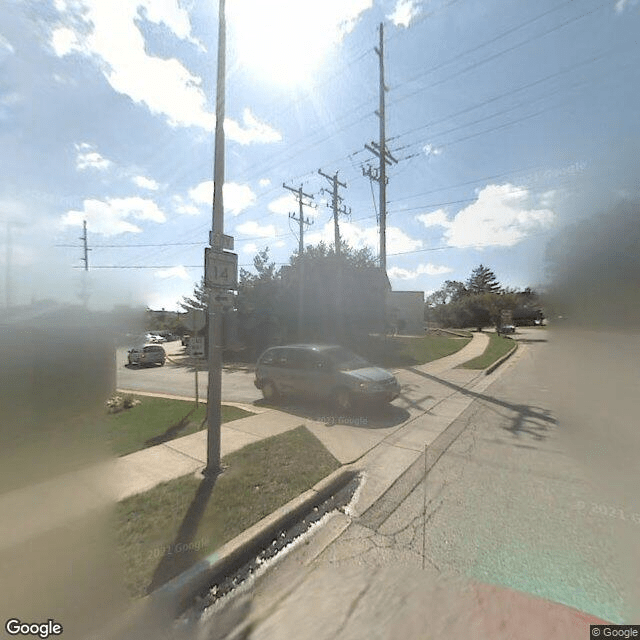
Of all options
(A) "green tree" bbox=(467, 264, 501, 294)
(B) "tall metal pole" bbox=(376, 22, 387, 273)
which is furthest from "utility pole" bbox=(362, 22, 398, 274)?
(A) "green tree" bbox=(467, 264, 501, 294)

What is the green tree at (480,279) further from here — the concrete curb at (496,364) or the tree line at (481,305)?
the concrete curb at (496,364)

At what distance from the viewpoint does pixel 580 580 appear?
2797 millimetres

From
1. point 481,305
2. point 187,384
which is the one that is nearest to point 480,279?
point 481,305

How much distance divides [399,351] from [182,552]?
19.0m

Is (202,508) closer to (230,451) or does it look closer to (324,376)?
(230,451)

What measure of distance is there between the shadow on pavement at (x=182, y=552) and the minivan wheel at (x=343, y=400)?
466 cm

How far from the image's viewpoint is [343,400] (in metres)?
8.38

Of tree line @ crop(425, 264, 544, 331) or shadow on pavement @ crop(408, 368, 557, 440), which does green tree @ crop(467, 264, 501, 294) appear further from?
Answer: shadow on pavement @ crop(408, 368, 557, 440)

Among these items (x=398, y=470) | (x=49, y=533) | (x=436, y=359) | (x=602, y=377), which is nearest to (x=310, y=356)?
(x=398, y=470)

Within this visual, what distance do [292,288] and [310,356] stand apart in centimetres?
1386

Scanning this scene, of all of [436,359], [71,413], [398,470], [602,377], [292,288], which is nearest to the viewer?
[71,413]

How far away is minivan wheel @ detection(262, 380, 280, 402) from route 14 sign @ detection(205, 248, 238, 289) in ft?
18.0

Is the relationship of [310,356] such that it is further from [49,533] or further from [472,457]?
[49,533]

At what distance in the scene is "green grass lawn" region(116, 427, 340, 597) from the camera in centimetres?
306
